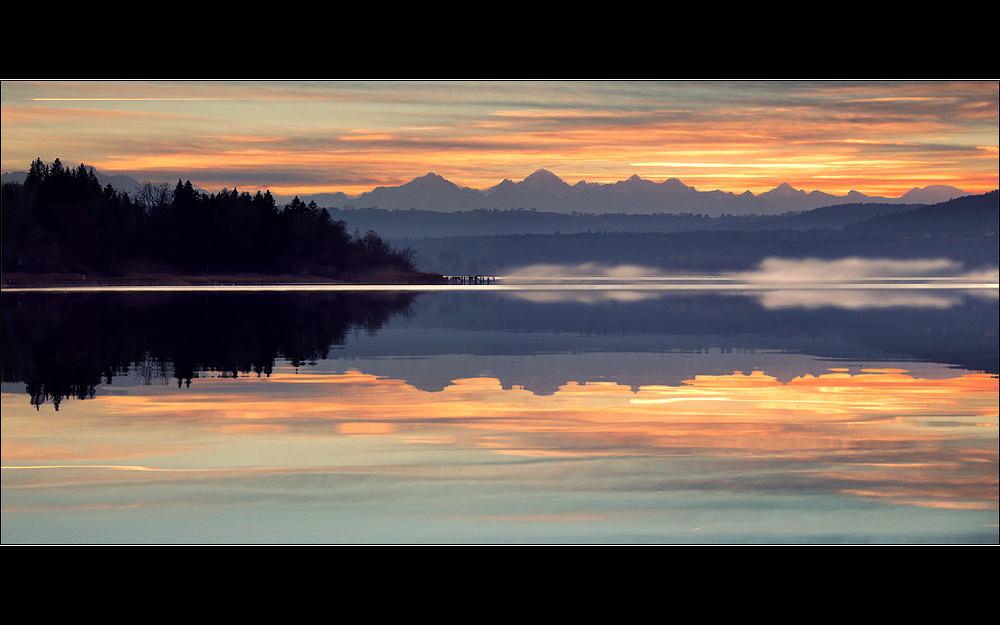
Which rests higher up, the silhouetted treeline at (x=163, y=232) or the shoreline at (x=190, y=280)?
the silhouetted treeline at (x=163, y=232)

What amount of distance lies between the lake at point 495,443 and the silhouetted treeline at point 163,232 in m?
106

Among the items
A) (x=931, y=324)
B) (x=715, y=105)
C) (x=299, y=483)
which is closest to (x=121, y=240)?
(x=715, y=105)

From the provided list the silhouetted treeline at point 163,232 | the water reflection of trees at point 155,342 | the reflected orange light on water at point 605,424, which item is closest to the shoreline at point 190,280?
the silhouetted treeline at point 163,232

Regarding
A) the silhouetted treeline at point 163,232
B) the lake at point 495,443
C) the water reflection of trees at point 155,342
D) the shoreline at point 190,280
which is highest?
the silhouetted treeline at point 163,232

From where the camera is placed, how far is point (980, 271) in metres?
190

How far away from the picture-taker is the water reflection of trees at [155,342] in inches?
1047

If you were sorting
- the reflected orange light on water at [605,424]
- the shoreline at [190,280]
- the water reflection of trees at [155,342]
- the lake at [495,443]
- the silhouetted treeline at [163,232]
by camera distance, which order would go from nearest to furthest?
the lake at [495,443]
the reflected orange light on water at [605,424]
the water reflection of trees at [155,342]
the shoreline at [190,280]
the silhouetted treeline at [163,232]

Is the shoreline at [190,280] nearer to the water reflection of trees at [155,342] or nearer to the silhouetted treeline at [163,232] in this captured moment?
the silhouetted treeline at [163,232]

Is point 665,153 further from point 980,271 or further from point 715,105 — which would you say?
point 980,271

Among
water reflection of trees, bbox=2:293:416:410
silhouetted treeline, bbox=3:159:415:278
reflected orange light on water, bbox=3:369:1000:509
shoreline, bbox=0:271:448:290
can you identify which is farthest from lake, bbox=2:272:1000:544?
silhouetted treeline, bbox=3:159:415:278

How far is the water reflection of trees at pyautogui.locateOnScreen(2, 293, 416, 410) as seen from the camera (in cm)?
2659

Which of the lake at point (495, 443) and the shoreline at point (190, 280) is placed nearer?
the lake at point (495, 443)

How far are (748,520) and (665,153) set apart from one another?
6602cm

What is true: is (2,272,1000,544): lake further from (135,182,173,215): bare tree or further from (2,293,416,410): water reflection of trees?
(135,182,173,215): bare tree
